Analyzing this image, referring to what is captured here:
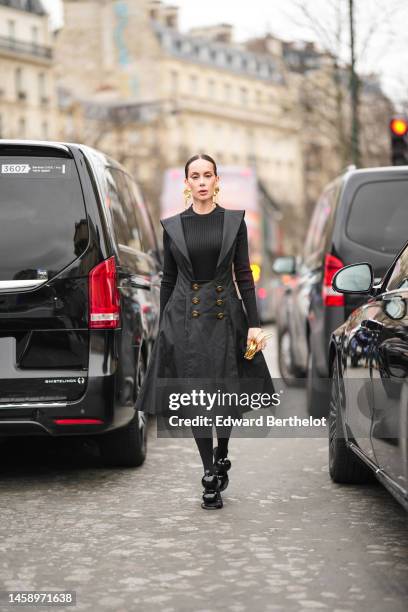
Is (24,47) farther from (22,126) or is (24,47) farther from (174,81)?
(174,81)

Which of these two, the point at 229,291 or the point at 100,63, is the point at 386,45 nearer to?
the point at 229,291

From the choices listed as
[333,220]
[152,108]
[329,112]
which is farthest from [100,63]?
[333,220]

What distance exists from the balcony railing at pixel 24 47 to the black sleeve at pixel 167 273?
78.3 meters

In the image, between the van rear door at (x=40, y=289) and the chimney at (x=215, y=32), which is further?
the chimney at (x=215, y=32)

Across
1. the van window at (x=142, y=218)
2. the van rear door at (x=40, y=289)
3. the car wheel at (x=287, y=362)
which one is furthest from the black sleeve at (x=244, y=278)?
the car wheel at (x=287, y=362)

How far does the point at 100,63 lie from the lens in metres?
100

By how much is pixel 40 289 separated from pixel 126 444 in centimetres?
121

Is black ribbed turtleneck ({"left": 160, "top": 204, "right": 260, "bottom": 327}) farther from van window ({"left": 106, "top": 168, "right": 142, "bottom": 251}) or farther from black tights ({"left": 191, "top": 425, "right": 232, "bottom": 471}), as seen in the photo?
van window ({"left": 106, "top": 168, "right": 142, "bottom": 251})

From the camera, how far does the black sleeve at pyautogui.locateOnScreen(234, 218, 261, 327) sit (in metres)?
6.54

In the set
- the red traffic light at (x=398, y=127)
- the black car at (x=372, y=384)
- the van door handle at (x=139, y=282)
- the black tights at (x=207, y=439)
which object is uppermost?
the red traffic light at (x=398, y=127)

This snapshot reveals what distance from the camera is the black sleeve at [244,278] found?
21.5ft

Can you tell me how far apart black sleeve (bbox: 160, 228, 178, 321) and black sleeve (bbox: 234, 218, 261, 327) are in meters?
0.33

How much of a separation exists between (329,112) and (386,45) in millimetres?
6421

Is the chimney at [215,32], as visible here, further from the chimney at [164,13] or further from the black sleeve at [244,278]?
the black sleeve at [244,278]
